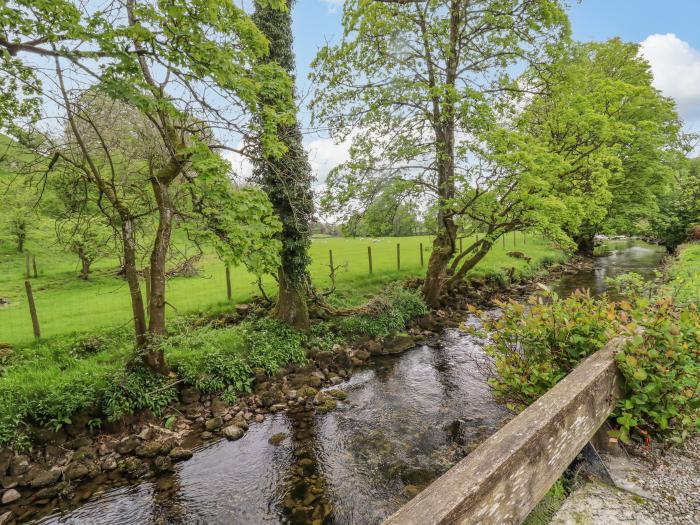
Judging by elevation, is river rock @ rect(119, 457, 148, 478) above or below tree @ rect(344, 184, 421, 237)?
below

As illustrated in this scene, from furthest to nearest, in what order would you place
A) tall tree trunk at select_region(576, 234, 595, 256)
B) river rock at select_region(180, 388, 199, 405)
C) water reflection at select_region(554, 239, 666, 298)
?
tall tree trunk at select_region(576, 234, 595, 256), water reflection at select_region(554, 239, 666, 298), river rock at select_region(180, 388, 199, 405)

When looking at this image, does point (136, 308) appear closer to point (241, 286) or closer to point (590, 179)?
point (241, 286)

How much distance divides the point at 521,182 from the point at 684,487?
943 centimetres

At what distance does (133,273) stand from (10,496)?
4027 millimetres

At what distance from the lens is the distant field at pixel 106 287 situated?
11094 mm

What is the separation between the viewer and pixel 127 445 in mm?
6840

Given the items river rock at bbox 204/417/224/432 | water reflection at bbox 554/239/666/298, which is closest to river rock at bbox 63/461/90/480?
river rock at bbox 204/417/224/432

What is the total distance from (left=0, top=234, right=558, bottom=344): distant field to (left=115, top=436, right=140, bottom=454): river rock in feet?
8.47

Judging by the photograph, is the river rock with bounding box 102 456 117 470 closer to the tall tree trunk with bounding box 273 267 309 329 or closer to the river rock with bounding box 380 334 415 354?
the tall tree trunk with bounding box 273 267 309 329

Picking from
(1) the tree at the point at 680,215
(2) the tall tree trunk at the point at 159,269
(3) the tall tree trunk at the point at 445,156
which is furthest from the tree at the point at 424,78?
(1) the tree at the point at 680,215

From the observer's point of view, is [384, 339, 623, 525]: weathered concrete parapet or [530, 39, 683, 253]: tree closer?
[384, 339, 623, 525]: weathered concrete parapet

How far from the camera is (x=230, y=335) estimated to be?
1012 centimetres

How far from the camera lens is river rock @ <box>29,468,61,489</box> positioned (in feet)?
19.5

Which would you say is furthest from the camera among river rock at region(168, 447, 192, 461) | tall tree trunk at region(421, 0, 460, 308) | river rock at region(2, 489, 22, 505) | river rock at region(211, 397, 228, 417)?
tall tree trunk at region(421, 0, 460, 308)
